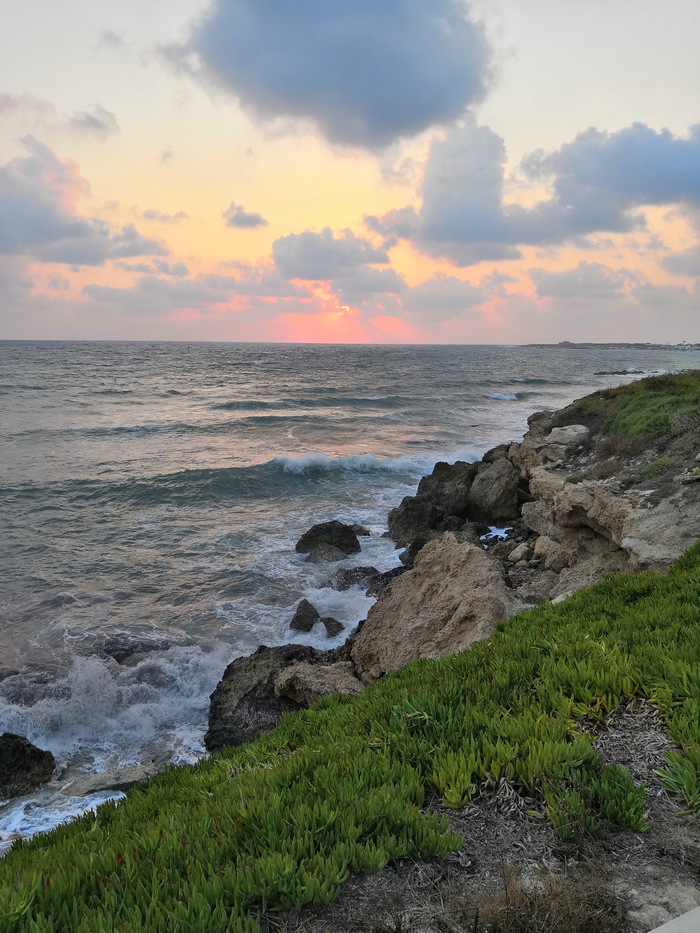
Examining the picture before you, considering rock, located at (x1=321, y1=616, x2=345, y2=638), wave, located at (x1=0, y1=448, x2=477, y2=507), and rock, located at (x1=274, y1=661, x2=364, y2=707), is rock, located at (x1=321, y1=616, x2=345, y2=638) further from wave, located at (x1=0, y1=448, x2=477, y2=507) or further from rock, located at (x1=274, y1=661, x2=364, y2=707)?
wave, located at (x1=0, y1=448, x2=477, y2=507)

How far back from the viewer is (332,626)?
13.2 meters

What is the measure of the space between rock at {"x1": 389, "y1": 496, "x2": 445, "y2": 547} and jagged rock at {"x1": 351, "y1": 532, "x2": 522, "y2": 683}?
7.61 metres

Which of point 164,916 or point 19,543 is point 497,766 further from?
point 19,543

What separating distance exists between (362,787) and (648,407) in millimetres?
17898

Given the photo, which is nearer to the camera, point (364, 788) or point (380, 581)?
point (364, 788)

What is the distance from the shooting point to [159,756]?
932cm

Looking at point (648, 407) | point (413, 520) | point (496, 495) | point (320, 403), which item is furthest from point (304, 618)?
point (320, 403)

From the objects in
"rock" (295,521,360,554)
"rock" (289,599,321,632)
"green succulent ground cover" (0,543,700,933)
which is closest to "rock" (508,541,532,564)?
"rock" (289,599,321,632)

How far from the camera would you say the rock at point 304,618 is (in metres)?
13.3

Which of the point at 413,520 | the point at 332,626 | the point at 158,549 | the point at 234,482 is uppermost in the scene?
the point at 234,482

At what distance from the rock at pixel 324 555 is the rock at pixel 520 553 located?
5809 mm

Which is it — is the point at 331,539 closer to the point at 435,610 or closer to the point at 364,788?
the point at 435,610

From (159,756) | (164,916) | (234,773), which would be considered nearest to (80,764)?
(159,756)

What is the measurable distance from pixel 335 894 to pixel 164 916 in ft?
2.48
